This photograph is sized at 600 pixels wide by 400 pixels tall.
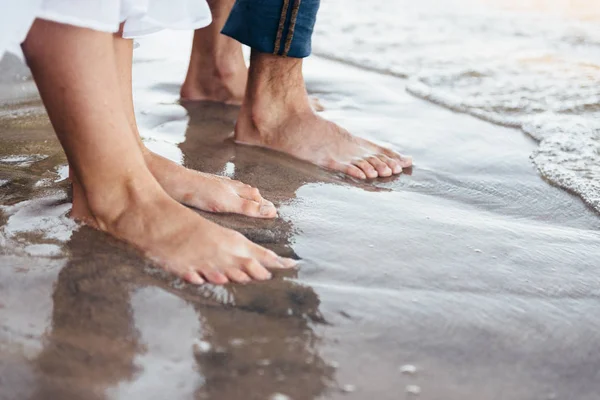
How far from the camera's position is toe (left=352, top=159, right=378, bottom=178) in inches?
90.4

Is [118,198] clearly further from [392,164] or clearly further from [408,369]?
[392,164]

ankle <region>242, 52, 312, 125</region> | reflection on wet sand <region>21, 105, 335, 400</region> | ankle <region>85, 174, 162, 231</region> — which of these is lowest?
reflection on wet sand <region>21, 105, 335, 400</region>

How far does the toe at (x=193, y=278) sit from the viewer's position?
56.9 inches

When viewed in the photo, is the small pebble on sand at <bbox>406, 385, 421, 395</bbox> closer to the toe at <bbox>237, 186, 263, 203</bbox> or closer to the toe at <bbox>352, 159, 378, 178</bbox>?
the toe at <bbox>237, 186, 263, 203</bbox>

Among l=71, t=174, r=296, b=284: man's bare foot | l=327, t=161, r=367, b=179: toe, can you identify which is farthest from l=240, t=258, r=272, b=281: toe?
l=327, t=161, r=367, b=179: toe

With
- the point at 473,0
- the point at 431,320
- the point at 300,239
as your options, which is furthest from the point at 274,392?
the point at 473,0

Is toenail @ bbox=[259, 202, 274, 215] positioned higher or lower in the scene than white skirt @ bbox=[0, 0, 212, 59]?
lower

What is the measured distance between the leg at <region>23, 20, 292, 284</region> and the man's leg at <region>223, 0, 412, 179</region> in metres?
0.84

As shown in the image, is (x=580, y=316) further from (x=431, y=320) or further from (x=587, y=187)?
(x=587, y=187)

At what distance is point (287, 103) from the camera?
250cm

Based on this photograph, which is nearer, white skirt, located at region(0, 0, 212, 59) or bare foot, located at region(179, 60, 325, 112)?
white skirt, located at region(0, 0, 212, 59)

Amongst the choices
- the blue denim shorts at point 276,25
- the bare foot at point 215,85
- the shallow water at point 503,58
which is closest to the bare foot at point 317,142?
the blue denim shorts at point 276,25

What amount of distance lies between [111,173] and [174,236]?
179 millimetres

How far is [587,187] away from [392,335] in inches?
47.1
